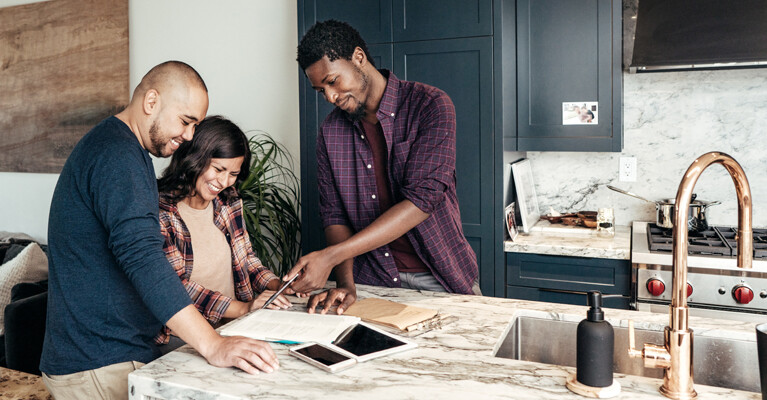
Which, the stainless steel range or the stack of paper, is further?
the stainless steel range

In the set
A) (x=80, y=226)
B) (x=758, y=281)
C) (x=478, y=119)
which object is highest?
(x=478, y=119)

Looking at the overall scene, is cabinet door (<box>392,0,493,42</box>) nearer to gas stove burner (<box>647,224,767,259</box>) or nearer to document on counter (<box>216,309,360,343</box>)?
gas stove burner (<box>647,224,767,259</box>)

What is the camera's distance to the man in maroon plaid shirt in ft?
6.23

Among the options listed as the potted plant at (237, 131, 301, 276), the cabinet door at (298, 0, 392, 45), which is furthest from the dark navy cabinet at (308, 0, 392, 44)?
the potted plant at (237, 131, 301, 276)

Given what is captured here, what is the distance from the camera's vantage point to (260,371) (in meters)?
1.29

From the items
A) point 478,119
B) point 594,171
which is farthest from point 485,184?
point 594,171

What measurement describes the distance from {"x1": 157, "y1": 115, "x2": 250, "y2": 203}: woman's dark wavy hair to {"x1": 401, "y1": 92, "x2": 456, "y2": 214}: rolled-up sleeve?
0.62 meters

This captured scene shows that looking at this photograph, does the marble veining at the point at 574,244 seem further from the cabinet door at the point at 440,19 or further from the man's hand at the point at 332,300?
A: the man's hand at the point at 332,300

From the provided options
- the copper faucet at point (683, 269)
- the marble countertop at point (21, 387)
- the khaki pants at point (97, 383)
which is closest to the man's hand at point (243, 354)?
the khaki pants at point (97, 383)

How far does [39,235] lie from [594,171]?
145 inches

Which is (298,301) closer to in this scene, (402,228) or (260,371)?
(402,228)

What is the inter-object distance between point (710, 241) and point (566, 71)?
0.98 meters

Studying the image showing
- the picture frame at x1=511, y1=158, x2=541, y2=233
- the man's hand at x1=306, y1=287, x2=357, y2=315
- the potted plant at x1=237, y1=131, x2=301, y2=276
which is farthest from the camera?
the potted plant at x1=237, y1=131, x2=301, y2=276

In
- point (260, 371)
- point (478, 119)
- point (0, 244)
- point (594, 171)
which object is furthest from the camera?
point (0, 244)
